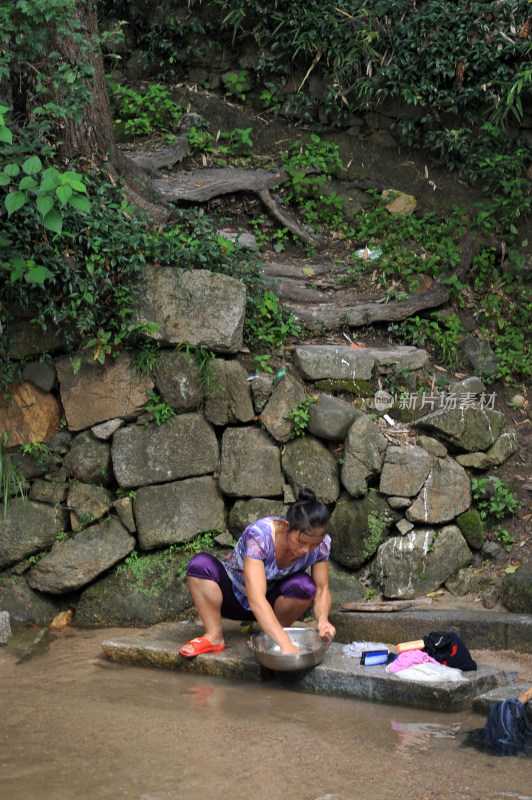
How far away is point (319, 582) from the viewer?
4359 millimetres

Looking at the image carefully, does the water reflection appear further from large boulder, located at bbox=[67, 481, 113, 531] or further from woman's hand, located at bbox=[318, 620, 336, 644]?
large boulder, located at bbox=[67, 481, 113, 531]

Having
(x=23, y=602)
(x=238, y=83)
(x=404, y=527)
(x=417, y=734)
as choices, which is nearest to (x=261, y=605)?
(x=417, y=734)

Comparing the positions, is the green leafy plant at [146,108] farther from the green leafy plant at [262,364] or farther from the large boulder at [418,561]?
the large boulder at [418,561]

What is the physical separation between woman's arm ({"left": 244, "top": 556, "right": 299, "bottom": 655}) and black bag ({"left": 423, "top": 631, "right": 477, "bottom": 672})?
727 mm

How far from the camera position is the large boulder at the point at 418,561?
5.35m

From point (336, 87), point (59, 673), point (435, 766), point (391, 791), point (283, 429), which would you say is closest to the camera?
point (391, 791)

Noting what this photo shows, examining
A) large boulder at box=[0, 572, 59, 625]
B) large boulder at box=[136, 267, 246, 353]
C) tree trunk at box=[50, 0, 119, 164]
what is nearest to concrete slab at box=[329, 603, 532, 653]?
large boulder at box=[0, 572, 59, 625]

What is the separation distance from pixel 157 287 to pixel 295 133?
3.66 metres

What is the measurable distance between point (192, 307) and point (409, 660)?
2.92m

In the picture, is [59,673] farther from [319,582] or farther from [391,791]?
[391,791]

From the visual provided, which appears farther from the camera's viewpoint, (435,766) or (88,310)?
(88,310)

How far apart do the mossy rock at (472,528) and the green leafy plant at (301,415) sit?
4.29 feet

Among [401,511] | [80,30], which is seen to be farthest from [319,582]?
[80,30]

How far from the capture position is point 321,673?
4023 mm
